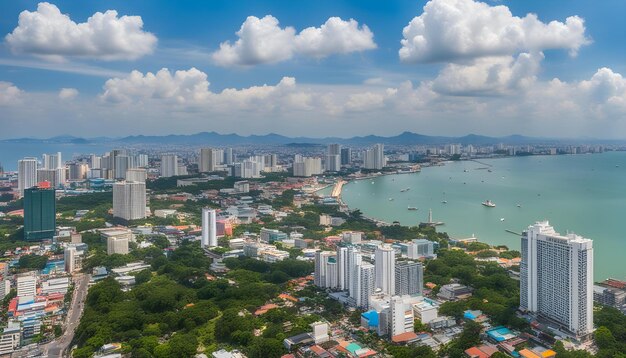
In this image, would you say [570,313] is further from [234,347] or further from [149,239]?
[149,239]

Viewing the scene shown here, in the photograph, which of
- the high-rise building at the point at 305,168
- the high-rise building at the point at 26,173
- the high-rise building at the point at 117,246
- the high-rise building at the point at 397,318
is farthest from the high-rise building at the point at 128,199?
the high-rise building at the point at 305,168

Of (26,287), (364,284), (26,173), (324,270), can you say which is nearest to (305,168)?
(26,173)

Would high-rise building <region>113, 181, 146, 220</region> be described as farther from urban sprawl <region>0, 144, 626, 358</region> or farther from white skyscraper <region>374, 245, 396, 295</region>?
white skyscraper <region>374, 245, 396, 295</region>

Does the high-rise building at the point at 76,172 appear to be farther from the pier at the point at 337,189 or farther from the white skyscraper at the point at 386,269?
the white skyscraper at the point at 386,269

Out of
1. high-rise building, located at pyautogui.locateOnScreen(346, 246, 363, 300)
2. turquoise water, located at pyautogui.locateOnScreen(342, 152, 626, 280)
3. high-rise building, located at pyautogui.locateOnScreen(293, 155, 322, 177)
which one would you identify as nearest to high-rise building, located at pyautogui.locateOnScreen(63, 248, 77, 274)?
high-rise building, located at pyautogui.locateOnScreen(346, 246, 363, 300)

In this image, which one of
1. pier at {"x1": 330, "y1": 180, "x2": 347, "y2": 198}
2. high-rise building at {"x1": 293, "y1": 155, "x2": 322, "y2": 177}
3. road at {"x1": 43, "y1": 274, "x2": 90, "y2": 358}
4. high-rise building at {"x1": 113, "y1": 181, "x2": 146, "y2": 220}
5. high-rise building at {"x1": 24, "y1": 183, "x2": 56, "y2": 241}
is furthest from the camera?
high-rise building at {"x1": 293, "y1": 155, "x2": 322, "y2": 177}

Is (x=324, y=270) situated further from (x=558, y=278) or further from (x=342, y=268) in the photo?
(x=558, y=278)
